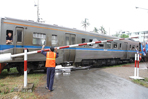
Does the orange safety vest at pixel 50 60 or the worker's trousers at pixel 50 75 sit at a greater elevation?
the orange safety vest at pixel 50 60

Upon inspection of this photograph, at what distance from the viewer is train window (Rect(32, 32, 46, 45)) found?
24.6 feet

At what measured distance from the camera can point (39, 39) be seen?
7.69 m

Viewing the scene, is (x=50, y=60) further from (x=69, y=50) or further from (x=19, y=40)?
(x=69, y=50)

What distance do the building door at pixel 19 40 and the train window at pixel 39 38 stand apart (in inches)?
28.1

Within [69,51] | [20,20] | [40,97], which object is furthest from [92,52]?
[40,97]

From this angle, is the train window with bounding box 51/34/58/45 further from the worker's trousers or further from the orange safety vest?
the worker's trousers

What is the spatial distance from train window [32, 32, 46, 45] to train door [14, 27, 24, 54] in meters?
0.71

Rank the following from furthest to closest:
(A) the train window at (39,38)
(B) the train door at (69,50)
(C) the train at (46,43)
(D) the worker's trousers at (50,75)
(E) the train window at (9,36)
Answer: (B) the train door at (69,50)
(A) the train window at (39,38)
(C) the train at (46,43)
(E) the train window at (9,36)
(D) the worker's trousers at (50,75)

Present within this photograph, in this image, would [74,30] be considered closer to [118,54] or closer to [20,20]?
[20,20]

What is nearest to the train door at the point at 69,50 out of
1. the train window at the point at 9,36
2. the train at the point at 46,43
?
the train at the point at 46,43

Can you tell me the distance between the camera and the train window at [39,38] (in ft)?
24.6

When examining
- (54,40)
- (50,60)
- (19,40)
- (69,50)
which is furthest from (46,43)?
(50,60)

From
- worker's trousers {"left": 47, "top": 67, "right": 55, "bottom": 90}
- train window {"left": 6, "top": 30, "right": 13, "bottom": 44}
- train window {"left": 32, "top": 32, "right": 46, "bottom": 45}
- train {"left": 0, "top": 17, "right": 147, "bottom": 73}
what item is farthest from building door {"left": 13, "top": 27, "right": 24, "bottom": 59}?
worker's trousers {"left": 47, "top": 67, "right": 55, "bottom": 90}

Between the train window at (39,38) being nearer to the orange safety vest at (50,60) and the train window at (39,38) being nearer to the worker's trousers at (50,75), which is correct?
the orange safety vest at (50,60)
